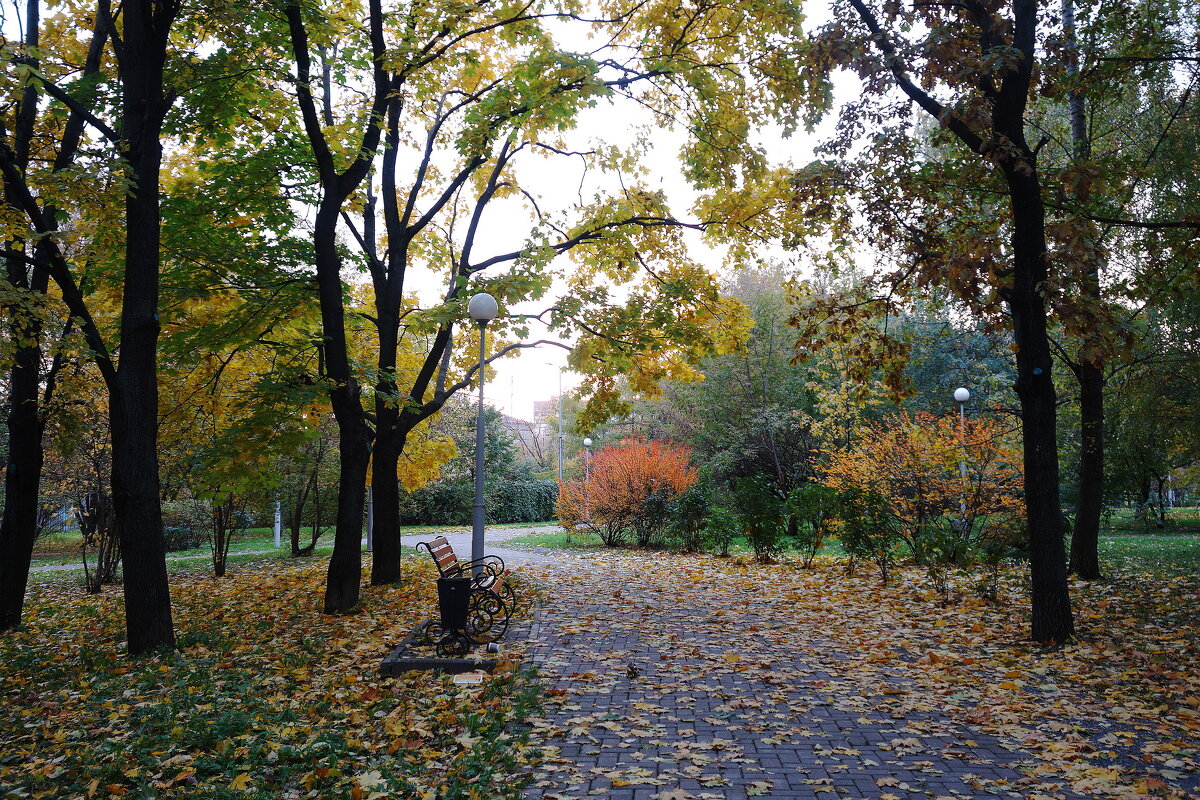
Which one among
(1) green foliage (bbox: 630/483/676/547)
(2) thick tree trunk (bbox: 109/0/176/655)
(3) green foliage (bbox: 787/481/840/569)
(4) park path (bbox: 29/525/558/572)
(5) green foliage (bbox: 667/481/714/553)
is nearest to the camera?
(2) thick tree trunk (bbox: 109/0/176/655)

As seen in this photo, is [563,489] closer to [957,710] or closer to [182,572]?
[182,572]

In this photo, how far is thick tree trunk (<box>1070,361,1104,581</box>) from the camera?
1126 cm

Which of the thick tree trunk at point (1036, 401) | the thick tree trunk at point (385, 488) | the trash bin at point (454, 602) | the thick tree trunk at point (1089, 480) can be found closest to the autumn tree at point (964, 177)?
the thick tree trunk at point (1036, 401)

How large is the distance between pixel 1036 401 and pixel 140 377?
9.13 meters

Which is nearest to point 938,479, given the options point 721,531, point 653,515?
point 721,531

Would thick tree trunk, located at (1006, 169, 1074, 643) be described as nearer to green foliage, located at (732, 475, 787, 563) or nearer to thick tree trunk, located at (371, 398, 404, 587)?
green foliage, located at (732, 475, 787, 563)

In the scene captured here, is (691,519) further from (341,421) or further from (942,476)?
(341,421)

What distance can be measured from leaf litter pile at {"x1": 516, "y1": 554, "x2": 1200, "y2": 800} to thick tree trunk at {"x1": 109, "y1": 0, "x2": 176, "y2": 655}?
4.04 meters

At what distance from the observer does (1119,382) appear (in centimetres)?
1423

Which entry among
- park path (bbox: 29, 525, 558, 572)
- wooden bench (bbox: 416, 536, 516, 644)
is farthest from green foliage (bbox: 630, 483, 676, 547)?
wooden bench (bbox: 416, 536, 516, 644)

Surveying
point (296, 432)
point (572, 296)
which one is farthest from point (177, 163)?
point (572, 296)

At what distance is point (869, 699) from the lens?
5734 mm

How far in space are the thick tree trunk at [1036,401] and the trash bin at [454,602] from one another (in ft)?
18.5

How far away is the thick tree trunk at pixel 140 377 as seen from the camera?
7566 mm
